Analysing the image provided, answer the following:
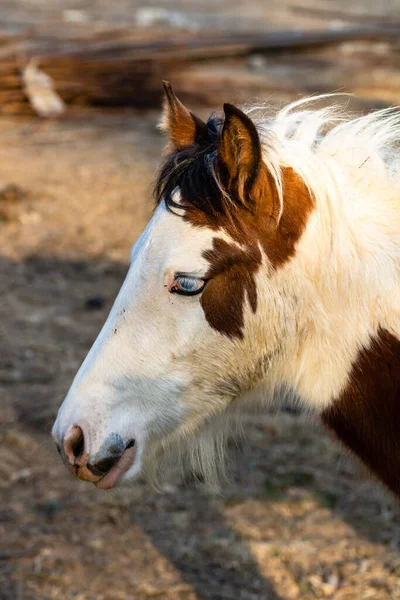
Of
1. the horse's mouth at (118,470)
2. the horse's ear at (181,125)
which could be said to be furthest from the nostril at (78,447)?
the horse's ear at (181,125)

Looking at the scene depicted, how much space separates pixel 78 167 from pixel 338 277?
6.07m

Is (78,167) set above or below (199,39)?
below

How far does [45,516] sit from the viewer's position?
11.7 ft

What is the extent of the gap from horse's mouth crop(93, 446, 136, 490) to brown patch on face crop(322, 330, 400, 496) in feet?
2.05

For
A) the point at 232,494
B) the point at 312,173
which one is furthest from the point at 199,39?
the point at 312,173

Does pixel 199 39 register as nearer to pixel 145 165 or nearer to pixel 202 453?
pixel 145 165

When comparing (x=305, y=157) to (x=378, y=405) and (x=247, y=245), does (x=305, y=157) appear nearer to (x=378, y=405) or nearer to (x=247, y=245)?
(x=247, y=245)

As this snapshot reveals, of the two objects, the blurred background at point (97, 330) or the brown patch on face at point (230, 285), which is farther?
the blurred background at point (97, 330)

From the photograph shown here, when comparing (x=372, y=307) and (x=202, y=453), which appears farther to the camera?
(x=202, y=453)

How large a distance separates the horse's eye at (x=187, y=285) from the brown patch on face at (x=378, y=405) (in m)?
0.50

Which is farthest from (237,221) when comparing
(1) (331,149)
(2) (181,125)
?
(2) (181,125)

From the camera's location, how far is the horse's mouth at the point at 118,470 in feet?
7.45

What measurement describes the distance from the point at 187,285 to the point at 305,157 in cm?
50

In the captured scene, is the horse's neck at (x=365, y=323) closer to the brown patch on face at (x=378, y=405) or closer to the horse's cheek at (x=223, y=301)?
the brown patch on face at (x=378, y=405)
